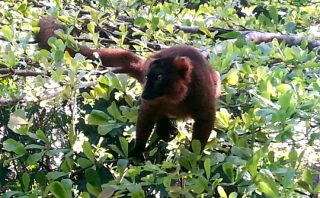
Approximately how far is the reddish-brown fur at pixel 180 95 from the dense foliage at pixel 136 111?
7 centimetres

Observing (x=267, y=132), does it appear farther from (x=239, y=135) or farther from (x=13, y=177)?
(x=13, y=177)

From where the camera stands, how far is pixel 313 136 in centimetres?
228

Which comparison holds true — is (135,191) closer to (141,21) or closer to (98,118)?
(98,118)

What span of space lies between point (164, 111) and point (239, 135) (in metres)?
0.75

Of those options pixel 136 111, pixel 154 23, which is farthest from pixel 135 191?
pixel 154 23

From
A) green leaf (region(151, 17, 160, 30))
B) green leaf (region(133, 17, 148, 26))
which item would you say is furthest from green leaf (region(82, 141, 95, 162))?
green leaf (region(133, 17, 148, 26))

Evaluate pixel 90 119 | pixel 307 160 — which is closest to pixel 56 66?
pixel 90 119

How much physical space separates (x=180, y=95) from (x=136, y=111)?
36 centimetres

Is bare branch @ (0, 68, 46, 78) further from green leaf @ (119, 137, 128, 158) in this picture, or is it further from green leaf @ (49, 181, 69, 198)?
green leaf @ (49, 181, 69, 198)

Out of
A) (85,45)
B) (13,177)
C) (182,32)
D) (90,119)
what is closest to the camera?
(90,119)

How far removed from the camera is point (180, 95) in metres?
3.00

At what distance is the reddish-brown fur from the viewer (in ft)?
9.33

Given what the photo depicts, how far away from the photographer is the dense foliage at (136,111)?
2104 mm

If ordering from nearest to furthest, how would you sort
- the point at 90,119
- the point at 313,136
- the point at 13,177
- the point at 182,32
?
the point at 313,136
the point at 90,119
the point at 182,32
the point at 13,177
